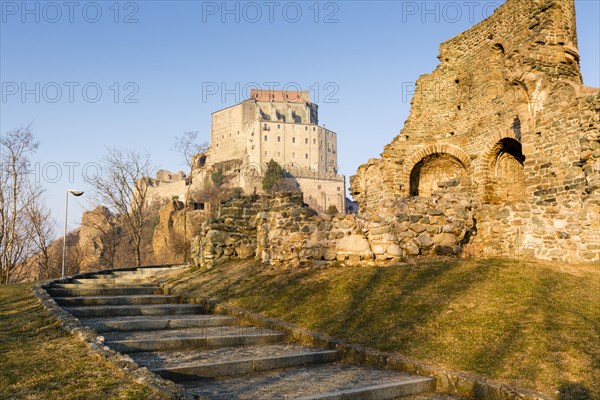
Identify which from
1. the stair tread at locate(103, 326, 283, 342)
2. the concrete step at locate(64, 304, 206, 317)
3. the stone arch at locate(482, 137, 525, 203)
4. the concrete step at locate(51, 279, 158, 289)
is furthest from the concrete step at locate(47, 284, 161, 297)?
the stone arch at locate(482, 137, 525, 203)

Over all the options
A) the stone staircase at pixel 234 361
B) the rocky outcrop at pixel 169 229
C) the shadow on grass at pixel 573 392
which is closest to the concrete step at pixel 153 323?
the stone staircase at pixel 234 361

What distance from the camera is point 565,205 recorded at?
10.4 meters

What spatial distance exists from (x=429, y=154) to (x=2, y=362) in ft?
59.1

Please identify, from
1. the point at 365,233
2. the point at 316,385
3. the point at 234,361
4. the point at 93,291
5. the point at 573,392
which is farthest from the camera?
the point at 93,291

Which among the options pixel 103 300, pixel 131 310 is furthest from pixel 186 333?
pixel 103 300

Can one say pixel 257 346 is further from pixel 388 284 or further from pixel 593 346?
pixel 593 346

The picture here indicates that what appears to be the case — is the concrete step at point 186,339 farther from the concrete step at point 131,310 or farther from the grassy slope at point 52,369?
the concrete step at point 131,310

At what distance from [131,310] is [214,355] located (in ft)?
11.9

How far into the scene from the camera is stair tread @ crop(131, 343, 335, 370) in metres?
5.48

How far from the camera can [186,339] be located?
6461mm

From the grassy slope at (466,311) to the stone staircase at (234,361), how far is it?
0.59m

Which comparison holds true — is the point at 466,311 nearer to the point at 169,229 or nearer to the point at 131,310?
the point at 131,310

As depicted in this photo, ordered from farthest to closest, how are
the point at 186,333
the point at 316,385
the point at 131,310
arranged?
the point at 131,310 < the point at 186,333 < the point at 316,385

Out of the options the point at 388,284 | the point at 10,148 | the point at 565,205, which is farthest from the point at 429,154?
the point at 10,148
